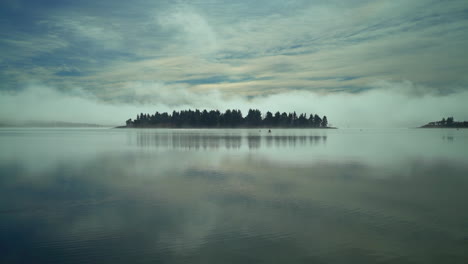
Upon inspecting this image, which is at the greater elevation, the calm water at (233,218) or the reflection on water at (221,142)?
the reflection on water at (221,142)

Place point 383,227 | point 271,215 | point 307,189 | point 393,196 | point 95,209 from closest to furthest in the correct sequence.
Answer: point 383,227 → point 271,215 → point 95,209 → point 393,196 → point 307,189

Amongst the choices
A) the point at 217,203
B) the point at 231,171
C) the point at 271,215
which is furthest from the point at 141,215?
the point at 231,171

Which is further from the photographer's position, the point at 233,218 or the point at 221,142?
the point at 221,142

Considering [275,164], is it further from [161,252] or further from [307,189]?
[161,252]

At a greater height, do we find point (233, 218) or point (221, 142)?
point (221, 142)

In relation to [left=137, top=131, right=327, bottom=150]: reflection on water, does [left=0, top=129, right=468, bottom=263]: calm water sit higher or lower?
lower

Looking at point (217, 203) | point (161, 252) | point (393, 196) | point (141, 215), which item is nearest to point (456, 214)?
point (393, 196)

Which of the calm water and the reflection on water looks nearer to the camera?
the calm water

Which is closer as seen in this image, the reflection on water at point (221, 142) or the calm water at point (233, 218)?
the calm water at point (233, 218)

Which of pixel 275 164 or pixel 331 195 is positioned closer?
pixel 331 195

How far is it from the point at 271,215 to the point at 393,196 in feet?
29.2

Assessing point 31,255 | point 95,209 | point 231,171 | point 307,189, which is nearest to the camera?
point 31,255

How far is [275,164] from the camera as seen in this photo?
33.7 metres

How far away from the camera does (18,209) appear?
1639 centimetres
